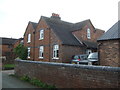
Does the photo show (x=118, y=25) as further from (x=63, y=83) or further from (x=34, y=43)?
(x=34, y=43)

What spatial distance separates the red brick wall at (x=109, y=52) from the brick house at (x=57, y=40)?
8.12 meters

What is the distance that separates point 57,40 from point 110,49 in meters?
10.4

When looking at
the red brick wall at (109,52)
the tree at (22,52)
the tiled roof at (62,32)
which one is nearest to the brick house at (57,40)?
the tiled roof at (62,32)

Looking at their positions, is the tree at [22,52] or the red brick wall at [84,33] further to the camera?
the tree at [22,52]

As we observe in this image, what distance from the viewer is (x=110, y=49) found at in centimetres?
1200

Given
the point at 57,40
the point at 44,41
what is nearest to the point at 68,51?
the point at 57,40

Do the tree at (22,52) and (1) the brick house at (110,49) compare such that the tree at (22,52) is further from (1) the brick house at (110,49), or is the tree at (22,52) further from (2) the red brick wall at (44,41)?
(1) the brick house at (110,49)

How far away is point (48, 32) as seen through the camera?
75.9 ft

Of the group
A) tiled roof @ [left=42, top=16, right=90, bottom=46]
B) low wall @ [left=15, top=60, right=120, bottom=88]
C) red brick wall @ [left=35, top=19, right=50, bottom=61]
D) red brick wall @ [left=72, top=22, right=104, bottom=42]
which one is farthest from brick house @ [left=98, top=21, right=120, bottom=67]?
red brick wall @ [left=35, top=19, right=50, bottom=61]

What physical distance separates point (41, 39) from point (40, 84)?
15.0m

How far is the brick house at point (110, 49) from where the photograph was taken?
11.5 m

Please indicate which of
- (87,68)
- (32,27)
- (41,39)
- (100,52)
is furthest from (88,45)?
(87,68)

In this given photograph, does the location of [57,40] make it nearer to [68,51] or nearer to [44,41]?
[68,51]

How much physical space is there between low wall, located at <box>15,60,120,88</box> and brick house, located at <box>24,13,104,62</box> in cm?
920
